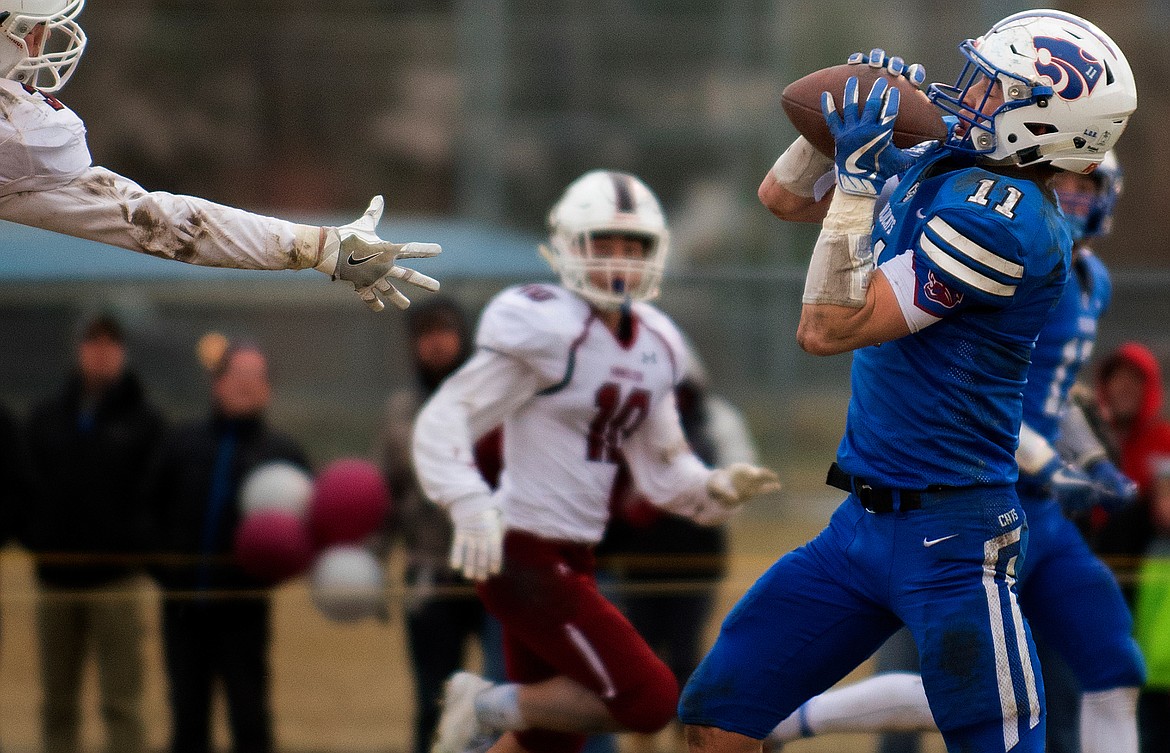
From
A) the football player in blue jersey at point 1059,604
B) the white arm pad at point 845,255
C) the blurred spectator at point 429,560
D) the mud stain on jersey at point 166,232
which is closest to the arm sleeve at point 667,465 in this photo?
the football player in blue jersey at point 1059,604

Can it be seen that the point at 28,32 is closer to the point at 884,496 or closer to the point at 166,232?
the point at 166,232

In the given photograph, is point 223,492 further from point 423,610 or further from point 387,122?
point 387,122

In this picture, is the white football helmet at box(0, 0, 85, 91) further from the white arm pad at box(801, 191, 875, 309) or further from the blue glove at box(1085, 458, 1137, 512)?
the blue glove at box(1085, 458, 1137, 512)

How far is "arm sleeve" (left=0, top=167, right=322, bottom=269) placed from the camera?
3320 millimetres

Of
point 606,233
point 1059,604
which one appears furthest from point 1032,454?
point 606,233

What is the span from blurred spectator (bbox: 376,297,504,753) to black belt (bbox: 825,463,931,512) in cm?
230

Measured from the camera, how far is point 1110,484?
15.5ft

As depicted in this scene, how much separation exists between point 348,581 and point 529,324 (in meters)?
1.62

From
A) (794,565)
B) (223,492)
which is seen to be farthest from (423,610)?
(794,565)

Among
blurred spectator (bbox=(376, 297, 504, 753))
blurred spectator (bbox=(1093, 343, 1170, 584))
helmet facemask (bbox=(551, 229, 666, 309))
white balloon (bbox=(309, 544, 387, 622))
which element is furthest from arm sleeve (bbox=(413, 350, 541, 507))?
blurred spectator (bbox=(1093, 343, 1170, 584))

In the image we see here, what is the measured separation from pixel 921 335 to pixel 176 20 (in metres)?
17.9

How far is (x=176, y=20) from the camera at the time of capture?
1992 cm

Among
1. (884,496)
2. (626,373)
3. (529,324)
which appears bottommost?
(884,496)

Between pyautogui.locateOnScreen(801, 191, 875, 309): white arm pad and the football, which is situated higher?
the football
